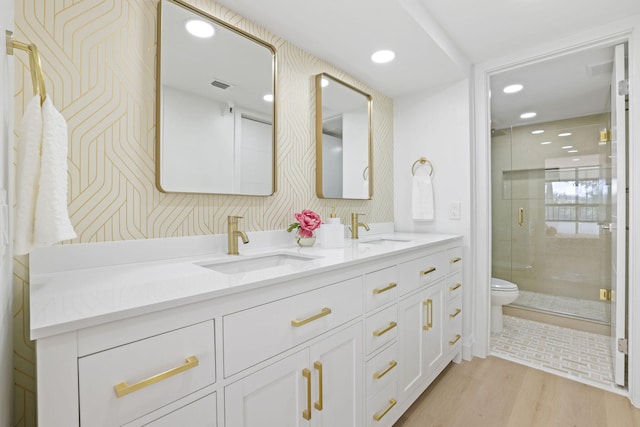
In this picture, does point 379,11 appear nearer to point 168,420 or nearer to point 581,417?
point 168,420

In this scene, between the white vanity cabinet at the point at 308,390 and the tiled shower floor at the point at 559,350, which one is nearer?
the white vanity cabinet at the point at 308,390

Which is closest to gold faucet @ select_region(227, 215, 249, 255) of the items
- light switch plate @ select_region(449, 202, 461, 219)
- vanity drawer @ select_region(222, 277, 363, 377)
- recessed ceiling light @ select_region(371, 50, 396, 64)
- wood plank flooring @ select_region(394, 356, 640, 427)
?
vanity drawer @ select_region(222, 277, 363, 377)

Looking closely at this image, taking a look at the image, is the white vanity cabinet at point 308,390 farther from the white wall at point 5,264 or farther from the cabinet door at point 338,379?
the white wall at point 5,264

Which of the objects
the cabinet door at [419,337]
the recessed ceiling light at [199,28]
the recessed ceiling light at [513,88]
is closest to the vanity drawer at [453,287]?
the cabinet door at [419,337]

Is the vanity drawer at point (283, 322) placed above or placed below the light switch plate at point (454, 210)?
below

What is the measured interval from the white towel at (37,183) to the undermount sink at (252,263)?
0.54 metres

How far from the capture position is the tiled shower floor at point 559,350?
198 cm

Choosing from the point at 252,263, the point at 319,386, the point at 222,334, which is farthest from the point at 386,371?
the point at 222,334

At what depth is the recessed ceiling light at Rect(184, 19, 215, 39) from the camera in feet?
4.14

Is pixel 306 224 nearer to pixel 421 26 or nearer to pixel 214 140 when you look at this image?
pixel 214 140

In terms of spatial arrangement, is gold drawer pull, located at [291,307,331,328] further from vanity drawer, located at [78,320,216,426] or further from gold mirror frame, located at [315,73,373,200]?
gold mirror frame, located at [315,73,373,200]

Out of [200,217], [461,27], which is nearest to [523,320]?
[461,27]

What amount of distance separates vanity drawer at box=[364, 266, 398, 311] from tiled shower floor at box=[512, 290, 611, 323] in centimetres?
252

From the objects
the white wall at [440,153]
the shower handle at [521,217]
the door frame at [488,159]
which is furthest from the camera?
the shower handle at [521,217]
